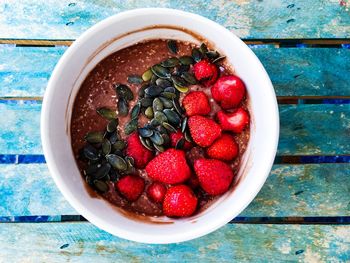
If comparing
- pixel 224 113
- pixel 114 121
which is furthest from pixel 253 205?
pixel 114 121

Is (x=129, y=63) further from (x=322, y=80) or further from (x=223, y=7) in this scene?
(x=322, y=80)

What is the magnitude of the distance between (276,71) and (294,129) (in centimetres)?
12

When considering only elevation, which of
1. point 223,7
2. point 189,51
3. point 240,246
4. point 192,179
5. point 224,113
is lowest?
point 240,246

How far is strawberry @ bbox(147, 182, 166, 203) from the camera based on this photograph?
96 centimetres

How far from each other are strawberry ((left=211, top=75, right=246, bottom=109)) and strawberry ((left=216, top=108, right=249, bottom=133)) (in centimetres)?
2

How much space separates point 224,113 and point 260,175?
0.14m

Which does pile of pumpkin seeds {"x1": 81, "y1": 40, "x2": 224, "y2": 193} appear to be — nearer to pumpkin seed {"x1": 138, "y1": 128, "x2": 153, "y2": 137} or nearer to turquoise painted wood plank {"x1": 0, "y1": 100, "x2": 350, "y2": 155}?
pumpkin seed {"x1": 138, "y1": 128, "x2": 153, "y2": 137}

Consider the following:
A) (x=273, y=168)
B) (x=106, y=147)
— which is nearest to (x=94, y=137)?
(x=106, y=147)

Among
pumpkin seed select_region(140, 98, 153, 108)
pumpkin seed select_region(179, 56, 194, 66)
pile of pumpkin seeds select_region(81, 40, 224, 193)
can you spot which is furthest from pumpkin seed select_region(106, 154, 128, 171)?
pumpkin seed select_region(179, 56, 194, 66)

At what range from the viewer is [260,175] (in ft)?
2.92

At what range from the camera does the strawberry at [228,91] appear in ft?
3.12

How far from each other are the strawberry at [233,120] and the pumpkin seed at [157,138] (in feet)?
0.36

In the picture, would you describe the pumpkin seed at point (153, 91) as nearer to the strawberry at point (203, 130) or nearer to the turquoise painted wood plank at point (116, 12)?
the strawberry at point (203, 130)

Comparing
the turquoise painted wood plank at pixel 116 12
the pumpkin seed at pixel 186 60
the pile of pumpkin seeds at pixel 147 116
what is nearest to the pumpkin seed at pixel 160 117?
the pile of pumpkin seeds at pixel 147 116
